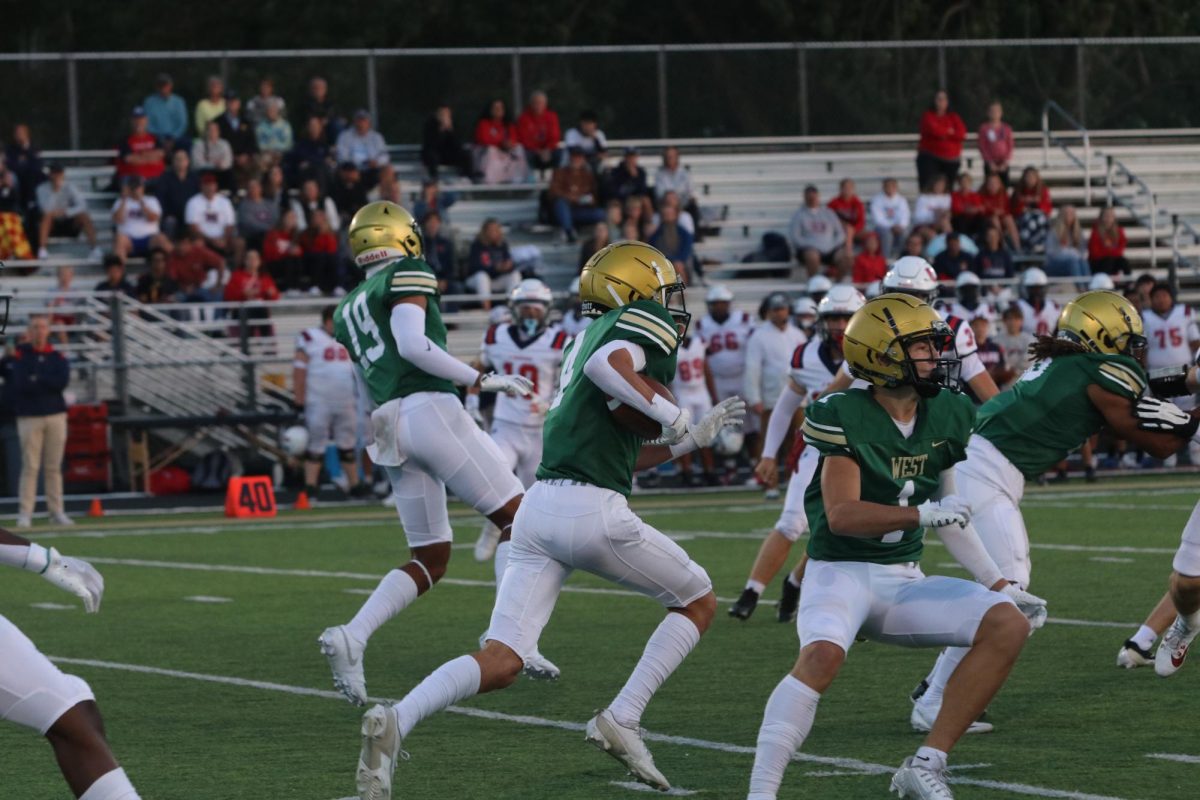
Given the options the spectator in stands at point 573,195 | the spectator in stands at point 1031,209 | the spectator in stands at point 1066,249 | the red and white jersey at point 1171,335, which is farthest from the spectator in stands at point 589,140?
the red and white jersey at point 1171,335

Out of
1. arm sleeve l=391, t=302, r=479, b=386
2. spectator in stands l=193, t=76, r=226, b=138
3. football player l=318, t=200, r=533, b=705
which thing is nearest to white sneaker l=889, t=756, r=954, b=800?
football player l=318, t=200, r=533, b=705

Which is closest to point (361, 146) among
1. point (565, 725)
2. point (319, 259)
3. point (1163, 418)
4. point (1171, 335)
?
point (319, 259)

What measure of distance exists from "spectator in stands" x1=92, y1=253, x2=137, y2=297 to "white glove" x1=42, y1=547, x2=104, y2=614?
1443 cm

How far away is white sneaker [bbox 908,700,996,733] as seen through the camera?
22.6 feet

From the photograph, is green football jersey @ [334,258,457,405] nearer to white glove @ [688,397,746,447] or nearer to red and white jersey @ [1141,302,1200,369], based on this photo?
white glove @ [688,397,746,447]

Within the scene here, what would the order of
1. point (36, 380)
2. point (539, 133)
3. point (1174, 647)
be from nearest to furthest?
point (1174, 647) < point (36, 380) < point (539, 133)

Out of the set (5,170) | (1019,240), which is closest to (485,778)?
(5,170)

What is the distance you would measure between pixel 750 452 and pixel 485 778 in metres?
13.0

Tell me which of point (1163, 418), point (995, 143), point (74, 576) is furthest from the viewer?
point (995, 143)

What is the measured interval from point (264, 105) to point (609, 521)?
16.0 m

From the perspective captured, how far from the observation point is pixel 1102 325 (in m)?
7.71

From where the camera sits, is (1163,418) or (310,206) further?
(310,206)

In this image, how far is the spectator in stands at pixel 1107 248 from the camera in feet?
73.5

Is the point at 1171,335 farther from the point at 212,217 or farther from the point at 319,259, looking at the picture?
the point at 212,217
